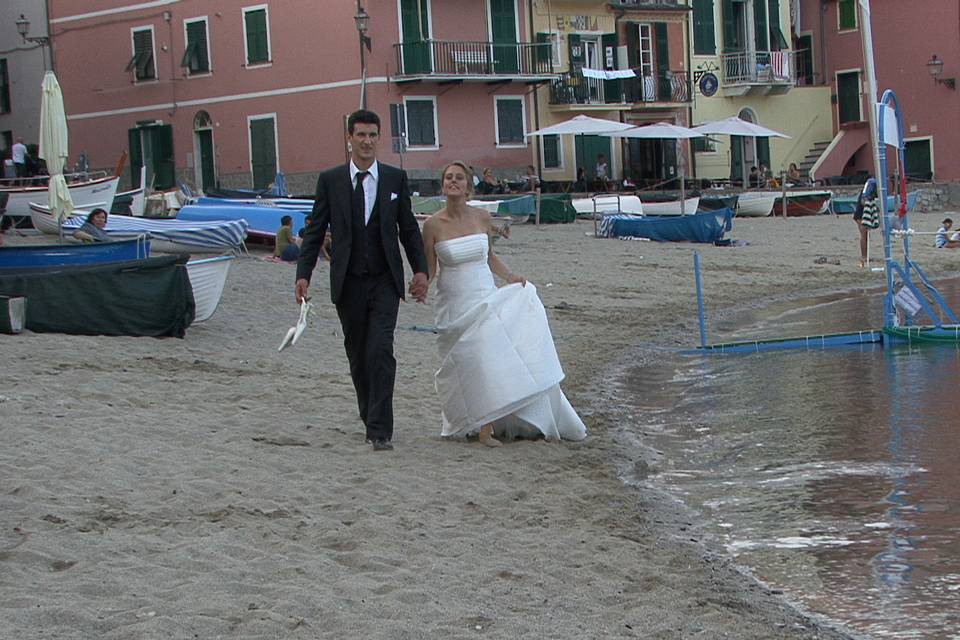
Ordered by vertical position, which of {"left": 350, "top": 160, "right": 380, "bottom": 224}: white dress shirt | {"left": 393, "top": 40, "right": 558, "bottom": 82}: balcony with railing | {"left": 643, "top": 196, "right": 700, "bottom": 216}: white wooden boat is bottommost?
{"left": 643, "top": 196, "right": 700, "bottom": 216}: white wooden boat

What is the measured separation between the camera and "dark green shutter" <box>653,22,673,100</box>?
A: 4900cm

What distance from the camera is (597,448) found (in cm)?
1007

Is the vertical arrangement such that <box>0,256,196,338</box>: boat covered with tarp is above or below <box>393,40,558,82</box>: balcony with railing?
below

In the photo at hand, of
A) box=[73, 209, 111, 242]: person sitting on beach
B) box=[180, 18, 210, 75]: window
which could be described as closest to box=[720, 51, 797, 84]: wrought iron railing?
box=[180, 18, 210, 75]: window

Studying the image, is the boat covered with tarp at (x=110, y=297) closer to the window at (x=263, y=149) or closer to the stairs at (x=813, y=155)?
the window at (x=263, y=149)

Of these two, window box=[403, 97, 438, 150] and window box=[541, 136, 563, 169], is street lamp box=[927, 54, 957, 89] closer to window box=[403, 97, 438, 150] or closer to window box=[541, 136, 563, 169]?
window box=[541, 136, 563, 169]

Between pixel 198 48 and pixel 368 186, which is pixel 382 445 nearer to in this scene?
pixel 368 186

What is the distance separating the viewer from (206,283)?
1620 cm

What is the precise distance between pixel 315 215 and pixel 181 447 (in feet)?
5.30

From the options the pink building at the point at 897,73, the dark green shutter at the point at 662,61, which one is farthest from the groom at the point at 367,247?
the pink building at the point at 897,73

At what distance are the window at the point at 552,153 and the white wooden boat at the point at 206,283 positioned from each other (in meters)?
30.0

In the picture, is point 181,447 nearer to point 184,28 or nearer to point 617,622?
point 617,622

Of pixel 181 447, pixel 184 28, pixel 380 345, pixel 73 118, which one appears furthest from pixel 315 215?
pixel 73 118

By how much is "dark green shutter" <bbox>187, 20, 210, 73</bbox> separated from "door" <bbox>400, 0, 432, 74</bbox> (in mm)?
6291
